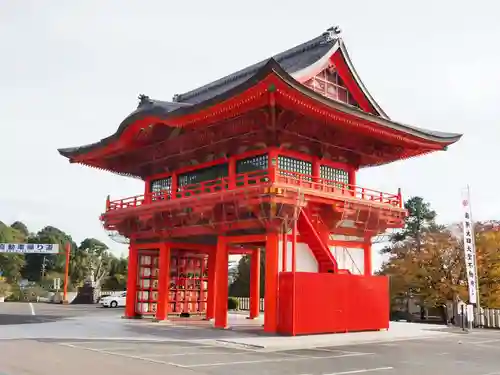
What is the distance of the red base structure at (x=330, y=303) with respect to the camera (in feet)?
Answer: 72.2

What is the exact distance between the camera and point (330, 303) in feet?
76.7

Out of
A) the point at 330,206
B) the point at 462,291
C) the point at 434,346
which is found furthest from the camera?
the point at 462,291

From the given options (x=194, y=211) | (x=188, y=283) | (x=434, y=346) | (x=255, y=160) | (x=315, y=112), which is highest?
(x=315, y=112)

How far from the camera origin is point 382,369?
1376cm

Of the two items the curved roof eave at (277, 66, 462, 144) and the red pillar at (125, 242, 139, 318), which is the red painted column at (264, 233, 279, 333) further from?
the red pillar at (125, 242, 139, 318)

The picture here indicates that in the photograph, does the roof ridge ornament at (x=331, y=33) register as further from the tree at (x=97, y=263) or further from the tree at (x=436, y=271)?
the tree at (x=97, y=263)

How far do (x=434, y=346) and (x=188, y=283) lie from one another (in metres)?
16.3

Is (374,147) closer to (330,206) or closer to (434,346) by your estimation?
A: (330,206)

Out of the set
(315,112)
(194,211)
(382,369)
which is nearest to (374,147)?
(315,112)

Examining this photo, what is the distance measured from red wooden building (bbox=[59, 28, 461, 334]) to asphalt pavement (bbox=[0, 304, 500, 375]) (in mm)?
3648

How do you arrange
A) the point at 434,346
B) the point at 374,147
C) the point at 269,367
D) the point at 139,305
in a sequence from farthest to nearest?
the point at 139,305 < the point at 374,147 < the point at 434,346 < the point at 269,367

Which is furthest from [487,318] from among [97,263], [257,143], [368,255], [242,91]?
[97,263]

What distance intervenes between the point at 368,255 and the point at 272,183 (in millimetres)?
9320

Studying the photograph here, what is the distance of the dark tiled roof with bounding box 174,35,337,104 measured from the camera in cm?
2733
